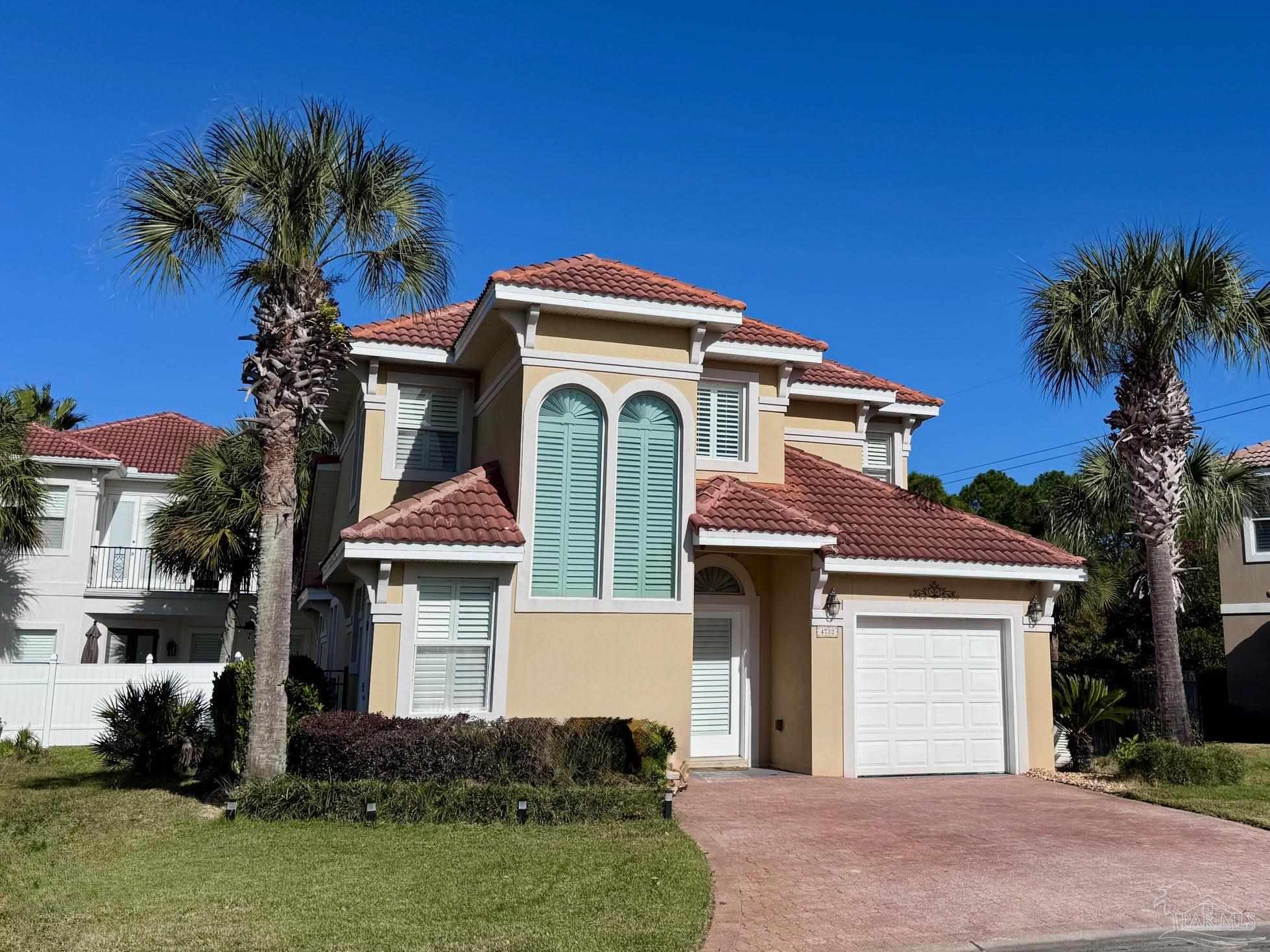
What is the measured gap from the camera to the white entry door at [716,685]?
15.6 m

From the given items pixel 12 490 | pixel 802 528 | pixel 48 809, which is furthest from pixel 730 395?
pixel 12 490

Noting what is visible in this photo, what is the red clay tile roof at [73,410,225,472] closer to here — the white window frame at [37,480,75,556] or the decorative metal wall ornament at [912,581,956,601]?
the white window frame at [37,480,75,556]

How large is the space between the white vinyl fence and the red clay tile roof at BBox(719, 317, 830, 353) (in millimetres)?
12280

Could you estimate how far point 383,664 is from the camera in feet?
42.9

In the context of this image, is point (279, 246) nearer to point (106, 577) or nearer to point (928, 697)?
point (928, 697)

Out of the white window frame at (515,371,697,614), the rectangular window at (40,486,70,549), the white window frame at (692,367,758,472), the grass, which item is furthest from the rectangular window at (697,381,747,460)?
the rectangular window at (40,486,70,549)

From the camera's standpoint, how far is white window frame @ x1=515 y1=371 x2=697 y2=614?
45.3 ft

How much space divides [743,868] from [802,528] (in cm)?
628

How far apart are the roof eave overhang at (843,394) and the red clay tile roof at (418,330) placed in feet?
20.2

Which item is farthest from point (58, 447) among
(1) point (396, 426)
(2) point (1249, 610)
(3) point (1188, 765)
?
(2) point (1249, 610)

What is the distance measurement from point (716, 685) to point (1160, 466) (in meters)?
7.68

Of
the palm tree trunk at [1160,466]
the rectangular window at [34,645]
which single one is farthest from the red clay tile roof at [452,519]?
the rectangular window at [34,645]

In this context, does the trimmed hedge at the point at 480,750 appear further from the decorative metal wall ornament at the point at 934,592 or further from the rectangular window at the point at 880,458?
the rectangular window at the point at 880,458

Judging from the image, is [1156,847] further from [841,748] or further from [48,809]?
[48,809]
